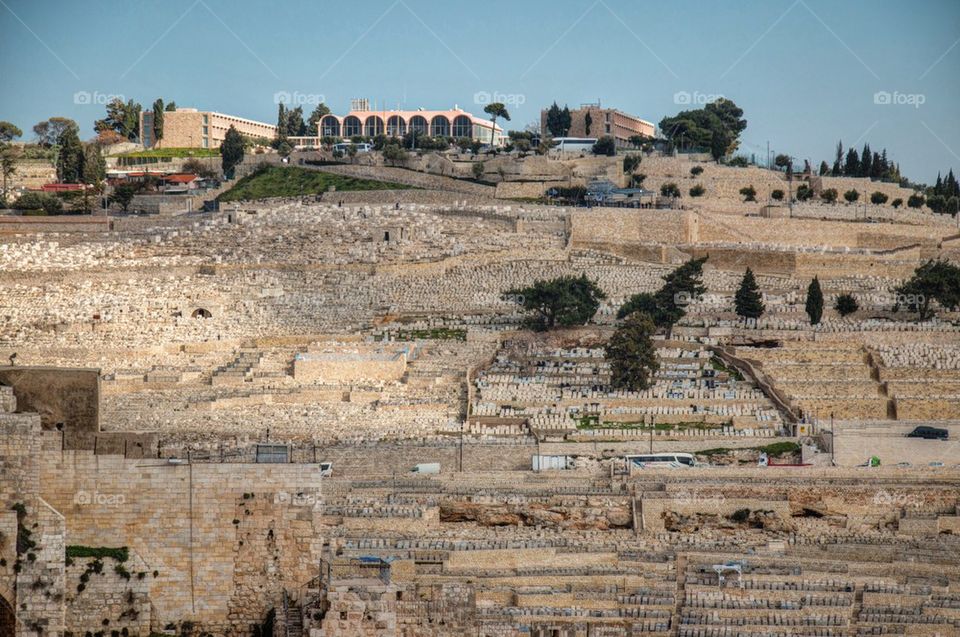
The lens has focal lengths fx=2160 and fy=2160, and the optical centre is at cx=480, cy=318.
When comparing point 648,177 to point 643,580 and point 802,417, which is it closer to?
point 802,417

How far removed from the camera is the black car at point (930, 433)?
141 ft

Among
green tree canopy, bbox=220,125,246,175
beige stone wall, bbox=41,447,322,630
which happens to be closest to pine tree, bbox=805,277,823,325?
green tree canopy, bbox=220,125,246,175

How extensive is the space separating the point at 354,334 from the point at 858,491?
1918 centimetres

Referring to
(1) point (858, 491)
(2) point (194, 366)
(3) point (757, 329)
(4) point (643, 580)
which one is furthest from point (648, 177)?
(4) point (643, 580)

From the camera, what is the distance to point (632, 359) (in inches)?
1847

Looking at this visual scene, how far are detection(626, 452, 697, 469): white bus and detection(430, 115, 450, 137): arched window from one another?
54.2 metres

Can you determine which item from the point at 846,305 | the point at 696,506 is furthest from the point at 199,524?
the point at 846,305

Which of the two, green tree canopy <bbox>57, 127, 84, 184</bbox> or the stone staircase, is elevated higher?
green tree canopy <bbox>57, 127, 84, 184</bbox>

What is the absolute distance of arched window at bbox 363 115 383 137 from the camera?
9362 centimetres

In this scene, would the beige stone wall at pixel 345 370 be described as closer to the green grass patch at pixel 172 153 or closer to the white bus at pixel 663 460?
the white bus at pixel 663 460

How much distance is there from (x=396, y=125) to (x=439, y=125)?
1.86 metres

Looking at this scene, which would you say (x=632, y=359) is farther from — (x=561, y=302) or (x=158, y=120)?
(x=158, y=120)

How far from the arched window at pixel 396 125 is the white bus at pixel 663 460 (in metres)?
54.3

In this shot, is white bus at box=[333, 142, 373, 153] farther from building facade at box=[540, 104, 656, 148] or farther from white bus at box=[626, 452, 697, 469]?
white bus at box=[626, 452, 697, 469]
